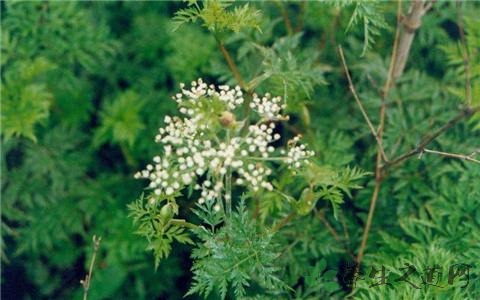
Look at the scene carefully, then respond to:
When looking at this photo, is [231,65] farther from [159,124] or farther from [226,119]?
[159,124]

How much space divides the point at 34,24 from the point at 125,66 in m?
0.53

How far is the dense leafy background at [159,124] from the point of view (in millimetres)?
2193

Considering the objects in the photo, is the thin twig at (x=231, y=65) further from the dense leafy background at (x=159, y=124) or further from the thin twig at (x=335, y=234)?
the thin twig at (x=335, y=234)

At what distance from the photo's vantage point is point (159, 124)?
2764 mm

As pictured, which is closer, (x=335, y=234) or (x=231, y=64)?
(x=231, y=64)

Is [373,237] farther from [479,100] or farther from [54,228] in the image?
[54,228]

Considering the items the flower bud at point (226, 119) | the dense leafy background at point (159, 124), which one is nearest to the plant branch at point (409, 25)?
the dense leafy background at point (159, 124)

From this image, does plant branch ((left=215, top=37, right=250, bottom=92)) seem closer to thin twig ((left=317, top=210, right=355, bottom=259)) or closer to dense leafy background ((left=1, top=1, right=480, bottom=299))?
dense leafy background ((left=1, top=1, right=480, bottom=299))

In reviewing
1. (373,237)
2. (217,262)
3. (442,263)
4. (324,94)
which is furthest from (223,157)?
(324,94)

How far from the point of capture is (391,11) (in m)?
2.72

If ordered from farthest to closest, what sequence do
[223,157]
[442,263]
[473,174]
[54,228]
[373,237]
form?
[54,228], [373,237], [473,174], [442,263], [223,157]

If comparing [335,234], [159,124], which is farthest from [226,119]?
[159,124]

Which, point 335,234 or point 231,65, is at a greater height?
point 231,65

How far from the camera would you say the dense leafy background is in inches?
86.4
